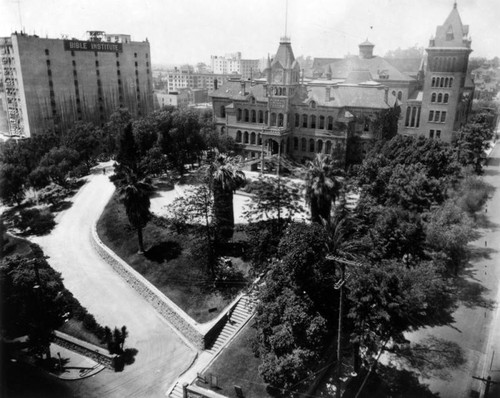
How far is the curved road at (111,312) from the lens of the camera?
97.7ft

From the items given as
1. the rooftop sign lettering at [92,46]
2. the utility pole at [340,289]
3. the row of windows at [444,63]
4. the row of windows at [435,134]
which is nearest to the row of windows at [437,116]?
the row of windows at [435,134]

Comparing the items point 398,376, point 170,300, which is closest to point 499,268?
point 398,376

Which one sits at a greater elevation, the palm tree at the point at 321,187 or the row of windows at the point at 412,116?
the row of windows at the point at 412,116

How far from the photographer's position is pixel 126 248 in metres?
44.5

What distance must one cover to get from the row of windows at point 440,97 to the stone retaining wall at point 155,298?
171 feet

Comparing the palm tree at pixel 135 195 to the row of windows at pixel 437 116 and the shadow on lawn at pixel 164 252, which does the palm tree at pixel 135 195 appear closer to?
the shadow on lawn at pixel 164 252

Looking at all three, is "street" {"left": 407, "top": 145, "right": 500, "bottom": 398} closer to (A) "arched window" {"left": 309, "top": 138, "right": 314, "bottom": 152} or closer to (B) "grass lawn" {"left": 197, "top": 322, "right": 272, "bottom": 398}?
(B) "grass lawn" {"left": 197, "top": 322, "right": 272, "bottom": 398}

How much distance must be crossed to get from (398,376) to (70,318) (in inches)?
1022

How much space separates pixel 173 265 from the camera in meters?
40.0

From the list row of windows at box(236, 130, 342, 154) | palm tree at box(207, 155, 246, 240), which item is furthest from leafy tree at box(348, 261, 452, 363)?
row of windows at box(236, 130, 342, 154)

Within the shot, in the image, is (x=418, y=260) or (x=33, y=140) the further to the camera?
(x=33, y=140)

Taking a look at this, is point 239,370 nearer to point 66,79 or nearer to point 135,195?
point 135,195

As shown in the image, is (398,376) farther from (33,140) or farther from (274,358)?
A: (33,140)

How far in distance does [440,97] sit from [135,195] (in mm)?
49869
